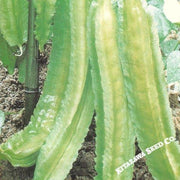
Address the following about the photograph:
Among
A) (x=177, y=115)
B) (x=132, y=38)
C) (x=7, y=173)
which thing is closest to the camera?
(x=132, y=38)

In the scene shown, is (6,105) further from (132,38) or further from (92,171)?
(132,38)

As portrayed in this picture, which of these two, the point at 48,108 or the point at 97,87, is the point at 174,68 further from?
the point at 48,108

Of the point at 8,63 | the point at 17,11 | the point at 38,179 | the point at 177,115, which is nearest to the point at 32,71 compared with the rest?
the point at 8,63

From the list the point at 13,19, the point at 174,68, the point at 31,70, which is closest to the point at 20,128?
the point at 31,70

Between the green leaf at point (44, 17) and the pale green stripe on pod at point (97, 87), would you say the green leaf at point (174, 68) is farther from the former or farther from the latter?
the green leaf at point (44, 17)

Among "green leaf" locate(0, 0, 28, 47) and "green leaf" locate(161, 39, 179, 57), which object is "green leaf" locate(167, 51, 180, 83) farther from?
"green leaf" locate(0, 0, 28, 47)

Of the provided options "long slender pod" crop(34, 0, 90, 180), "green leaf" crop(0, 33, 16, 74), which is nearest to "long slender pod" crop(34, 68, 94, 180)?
"long slender pod" crop(34, 0, 90, 180)
